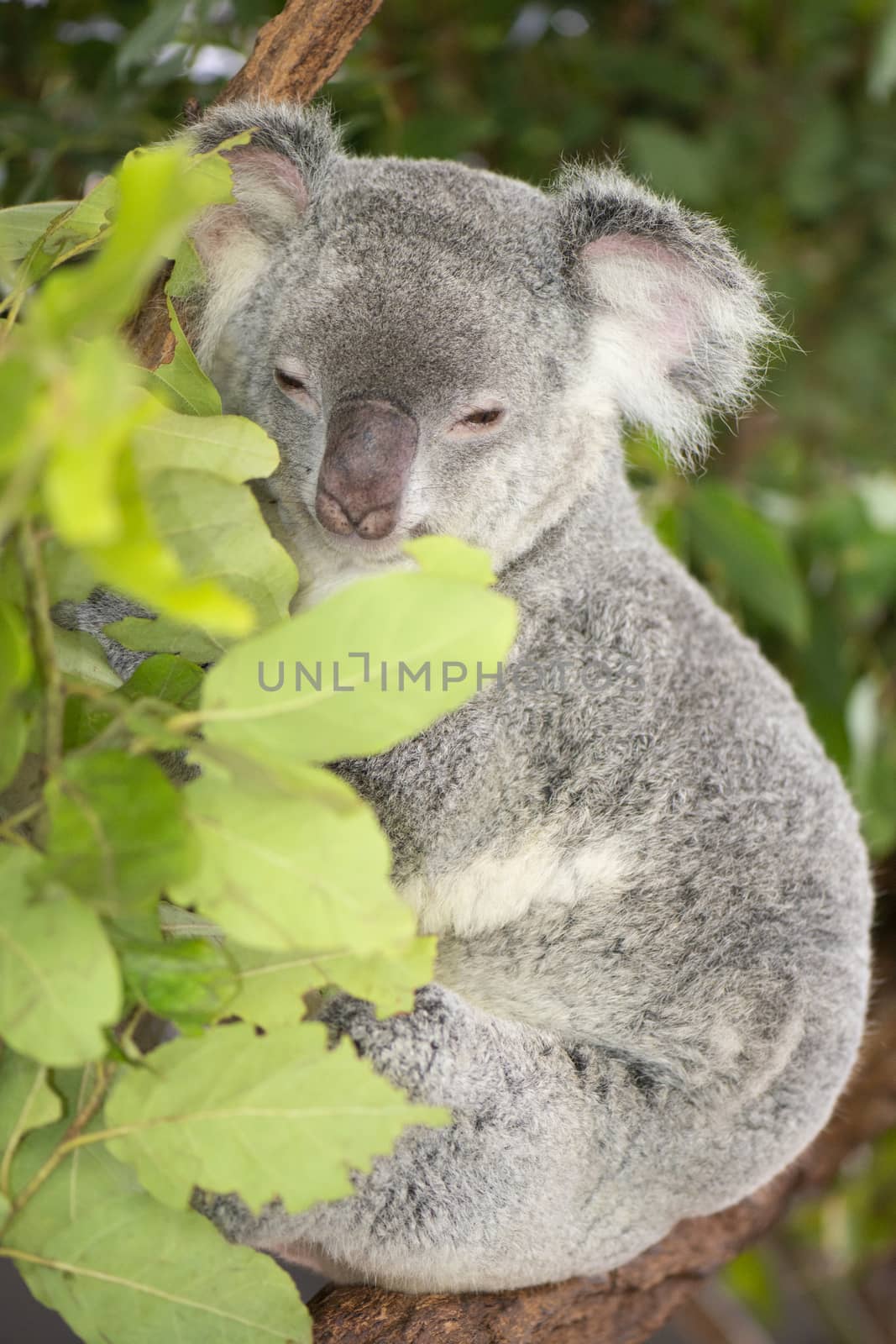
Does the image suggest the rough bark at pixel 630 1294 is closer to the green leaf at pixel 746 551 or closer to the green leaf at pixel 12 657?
the green leaf at pixel 746 551

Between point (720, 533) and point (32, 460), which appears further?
point (720, 533)

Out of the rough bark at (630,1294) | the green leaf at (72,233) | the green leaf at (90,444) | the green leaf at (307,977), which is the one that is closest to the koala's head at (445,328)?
the green leaf at (72,233)

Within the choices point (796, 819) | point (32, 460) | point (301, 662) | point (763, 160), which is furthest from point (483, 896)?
point (763, 160)

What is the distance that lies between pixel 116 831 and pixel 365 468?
0.83 meters

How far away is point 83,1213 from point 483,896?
0.84 m

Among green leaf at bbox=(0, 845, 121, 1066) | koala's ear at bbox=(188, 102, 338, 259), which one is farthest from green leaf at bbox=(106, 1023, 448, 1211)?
koala's ear at bbox=(188, 102, 338, 259)

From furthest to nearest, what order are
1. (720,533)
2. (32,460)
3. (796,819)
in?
(720,533) → (796,819) → (32,460)

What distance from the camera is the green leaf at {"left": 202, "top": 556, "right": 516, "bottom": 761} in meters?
0.87

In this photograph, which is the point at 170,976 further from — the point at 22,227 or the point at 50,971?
the point at 22,227

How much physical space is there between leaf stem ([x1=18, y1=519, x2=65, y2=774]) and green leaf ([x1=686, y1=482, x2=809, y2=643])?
→ 1.89 meters

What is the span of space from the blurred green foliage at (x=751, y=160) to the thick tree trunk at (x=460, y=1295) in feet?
1.11

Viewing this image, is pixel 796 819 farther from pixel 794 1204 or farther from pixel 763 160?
pixel 763 160

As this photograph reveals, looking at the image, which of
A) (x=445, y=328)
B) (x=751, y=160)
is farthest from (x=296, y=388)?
(x=751, y=160)

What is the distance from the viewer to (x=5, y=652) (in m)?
0.83
